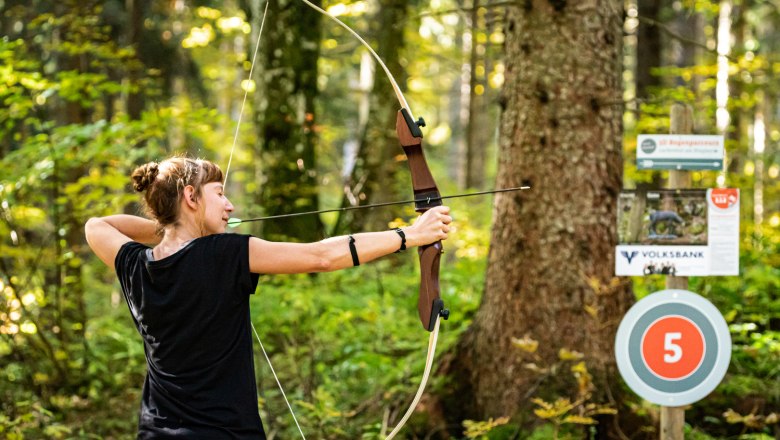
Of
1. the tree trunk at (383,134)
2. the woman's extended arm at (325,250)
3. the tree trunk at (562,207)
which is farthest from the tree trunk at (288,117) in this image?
the woman's extended arm at (325,250)

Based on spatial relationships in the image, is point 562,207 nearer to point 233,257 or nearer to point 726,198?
point 726,198

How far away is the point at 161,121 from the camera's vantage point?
560 centimetres

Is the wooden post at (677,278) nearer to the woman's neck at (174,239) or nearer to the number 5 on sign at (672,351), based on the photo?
the number 5 on sign at (672,351)

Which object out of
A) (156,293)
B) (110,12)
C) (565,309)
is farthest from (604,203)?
(110,12)

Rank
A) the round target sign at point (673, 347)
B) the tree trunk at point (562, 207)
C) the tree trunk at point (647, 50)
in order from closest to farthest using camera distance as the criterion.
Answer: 1. the round target sign at point (673, 347)
2. the tree trunk at point (562, 207)
3. the tree trunk at point (647, 50)

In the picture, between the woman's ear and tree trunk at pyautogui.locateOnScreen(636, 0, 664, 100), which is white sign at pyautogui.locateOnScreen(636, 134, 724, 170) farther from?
tree trunk at pyautogui.locateOnScreen(636, 0, 664, 100)

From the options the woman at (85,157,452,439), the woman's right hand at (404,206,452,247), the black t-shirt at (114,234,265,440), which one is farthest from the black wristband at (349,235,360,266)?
the black t-shirt at (114,234,265,440)

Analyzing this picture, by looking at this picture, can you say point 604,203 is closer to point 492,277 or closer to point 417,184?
point 492,277

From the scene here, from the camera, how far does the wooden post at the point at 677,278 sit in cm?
361

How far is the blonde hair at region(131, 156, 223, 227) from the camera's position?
7.36ft

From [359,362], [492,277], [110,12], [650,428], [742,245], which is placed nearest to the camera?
[650,428]

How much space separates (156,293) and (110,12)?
1018 centimetres

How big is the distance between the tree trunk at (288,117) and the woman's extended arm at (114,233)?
388 centimetres

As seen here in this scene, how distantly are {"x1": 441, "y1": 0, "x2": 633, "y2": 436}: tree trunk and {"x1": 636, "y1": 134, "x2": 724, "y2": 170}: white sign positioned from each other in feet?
1.46
